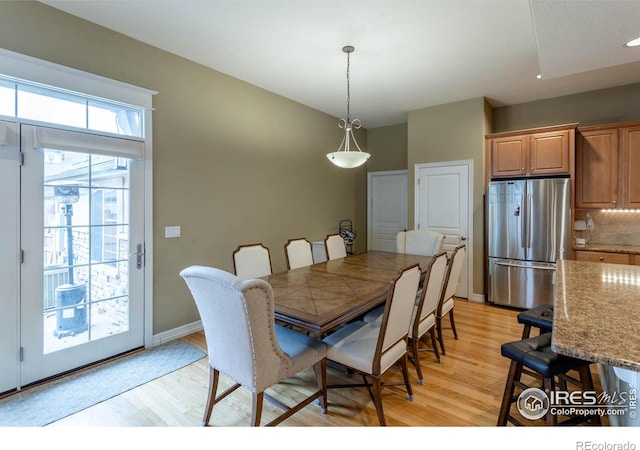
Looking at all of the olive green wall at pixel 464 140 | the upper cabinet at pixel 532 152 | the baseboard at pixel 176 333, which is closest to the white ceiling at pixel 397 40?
the olive green wall at pixel 464 140

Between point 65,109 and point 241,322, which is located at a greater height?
point 65,109

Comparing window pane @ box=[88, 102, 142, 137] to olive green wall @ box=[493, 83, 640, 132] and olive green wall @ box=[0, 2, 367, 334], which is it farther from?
olive green wall @ box=[493, 83, 640, 132]

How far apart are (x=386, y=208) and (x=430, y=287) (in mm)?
3800

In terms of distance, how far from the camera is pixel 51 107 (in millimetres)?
2457

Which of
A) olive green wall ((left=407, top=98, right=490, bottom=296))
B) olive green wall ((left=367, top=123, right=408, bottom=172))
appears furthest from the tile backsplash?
olive green wall ((left=367, top=123, right=408, bottom=172))

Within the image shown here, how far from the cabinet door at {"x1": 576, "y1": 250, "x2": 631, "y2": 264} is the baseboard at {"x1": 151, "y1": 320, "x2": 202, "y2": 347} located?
4.59m

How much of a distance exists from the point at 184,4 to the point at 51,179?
1.74m

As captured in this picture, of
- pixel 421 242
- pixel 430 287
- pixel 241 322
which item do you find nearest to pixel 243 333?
pixel 241 322

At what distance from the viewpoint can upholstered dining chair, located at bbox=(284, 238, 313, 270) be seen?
327 cm

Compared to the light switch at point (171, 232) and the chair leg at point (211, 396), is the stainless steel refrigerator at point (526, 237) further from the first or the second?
the light switch at point (171, 232)

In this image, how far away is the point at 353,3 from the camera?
2.41 metres

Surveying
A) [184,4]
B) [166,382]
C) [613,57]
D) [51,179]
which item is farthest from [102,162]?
[613,57]

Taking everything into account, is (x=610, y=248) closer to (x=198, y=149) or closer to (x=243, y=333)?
(x=243, y=333)
